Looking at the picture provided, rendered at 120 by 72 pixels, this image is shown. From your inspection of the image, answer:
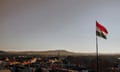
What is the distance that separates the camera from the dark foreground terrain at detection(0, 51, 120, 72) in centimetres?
423

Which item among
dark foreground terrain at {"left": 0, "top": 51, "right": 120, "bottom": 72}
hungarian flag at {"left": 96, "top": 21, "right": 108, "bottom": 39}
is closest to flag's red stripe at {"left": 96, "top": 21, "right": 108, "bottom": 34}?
hungarian flag at {"left": 96, "top": 21, "right": 108, "bottom": 39}

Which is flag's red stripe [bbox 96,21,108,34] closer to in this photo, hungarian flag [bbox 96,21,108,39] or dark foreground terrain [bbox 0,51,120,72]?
hungarian flag [bbox 96,21,108,39]

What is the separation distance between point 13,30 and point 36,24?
0.48 m

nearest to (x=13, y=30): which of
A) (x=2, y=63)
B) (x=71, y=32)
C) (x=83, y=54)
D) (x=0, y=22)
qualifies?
(x=0, y=22)

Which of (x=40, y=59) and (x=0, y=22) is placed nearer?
(x=40, y=59)

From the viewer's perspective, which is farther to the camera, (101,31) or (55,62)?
(55,62)

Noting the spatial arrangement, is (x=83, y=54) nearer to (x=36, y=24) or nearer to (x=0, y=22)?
(x=36, y=24)

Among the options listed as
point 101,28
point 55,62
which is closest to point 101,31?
point 101,28

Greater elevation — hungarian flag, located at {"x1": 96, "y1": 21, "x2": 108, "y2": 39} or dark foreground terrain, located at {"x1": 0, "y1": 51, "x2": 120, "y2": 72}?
hungarian flag, located at {"x1": 96, "y1": 21, "x2": 108, "y2": 39}

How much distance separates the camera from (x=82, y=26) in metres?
4.45

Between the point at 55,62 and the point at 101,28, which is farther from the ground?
the point at 101,28

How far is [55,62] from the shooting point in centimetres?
439

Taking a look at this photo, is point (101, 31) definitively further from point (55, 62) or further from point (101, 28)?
point (55, 62)

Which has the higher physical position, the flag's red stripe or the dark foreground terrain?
the flag's red stripe
